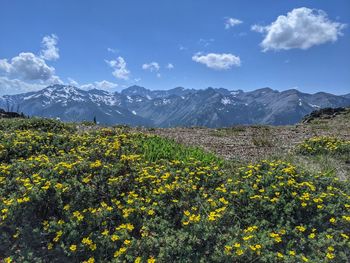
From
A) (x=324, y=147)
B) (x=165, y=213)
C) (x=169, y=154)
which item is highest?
(x=324, y=147)

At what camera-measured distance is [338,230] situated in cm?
567

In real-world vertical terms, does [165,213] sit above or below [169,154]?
below

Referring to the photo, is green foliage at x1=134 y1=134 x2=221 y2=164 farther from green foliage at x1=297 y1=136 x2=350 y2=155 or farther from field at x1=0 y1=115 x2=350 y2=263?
green foliage at x1=297 y1=136 x2=350 y2=155

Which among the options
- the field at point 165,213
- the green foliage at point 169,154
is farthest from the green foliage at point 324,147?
the field at point 165,213

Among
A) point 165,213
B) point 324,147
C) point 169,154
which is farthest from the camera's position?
point 324,147

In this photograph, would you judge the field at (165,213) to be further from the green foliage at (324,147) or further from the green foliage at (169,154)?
the green foliage at (324,147)

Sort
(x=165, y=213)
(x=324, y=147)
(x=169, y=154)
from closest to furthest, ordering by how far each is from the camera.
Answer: (x=165, y=213), (x=169, y=154), (x=324, y=147)

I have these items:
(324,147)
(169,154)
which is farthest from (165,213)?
(324,147)

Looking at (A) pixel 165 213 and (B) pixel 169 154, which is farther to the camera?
(B) pixel 169 154

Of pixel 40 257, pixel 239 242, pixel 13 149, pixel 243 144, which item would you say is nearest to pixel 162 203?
pixel 239 242

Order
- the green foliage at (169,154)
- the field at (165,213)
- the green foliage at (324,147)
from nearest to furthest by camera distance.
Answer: the field at (165,213) → the green foliage at (169,154) → the green foliage at (324,147)

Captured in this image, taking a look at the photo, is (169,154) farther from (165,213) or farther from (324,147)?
(324,147)

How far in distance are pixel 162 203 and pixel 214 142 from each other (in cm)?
868

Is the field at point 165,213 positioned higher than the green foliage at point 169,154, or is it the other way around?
the green foliage at point 169,154
